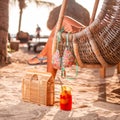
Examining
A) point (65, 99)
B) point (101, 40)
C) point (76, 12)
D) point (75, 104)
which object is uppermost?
point (76, 12)

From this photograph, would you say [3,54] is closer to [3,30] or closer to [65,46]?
[3,30]

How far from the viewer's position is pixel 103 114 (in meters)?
3.10

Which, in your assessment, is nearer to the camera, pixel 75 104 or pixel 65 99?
pixel 65 99

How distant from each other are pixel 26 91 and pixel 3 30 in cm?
435

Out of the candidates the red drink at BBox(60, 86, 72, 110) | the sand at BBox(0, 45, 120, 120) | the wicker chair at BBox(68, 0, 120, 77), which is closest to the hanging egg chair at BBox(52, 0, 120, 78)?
the wicker chair at BBox(68, 0, 120, 77)

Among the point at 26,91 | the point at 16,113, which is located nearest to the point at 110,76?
the point at 26,91

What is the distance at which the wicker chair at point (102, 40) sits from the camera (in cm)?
276

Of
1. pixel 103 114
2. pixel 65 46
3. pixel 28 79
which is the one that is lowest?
pixel 103 114

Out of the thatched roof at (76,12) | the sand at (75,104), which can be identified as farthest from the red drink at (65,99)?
the thatched roof at (76,12)

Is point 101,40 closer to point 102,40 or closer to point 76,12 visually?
point 102,40

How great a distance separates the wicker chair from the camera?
2.76 m

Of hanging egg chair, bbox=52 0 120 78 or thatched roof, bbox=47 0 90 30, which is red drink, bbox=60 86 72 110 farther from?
thatched roof, bbox=47 0 90 30

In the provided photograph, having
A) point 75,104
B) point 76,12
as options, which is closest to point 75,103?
point 75,104

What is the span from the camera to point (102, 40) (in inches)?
113
